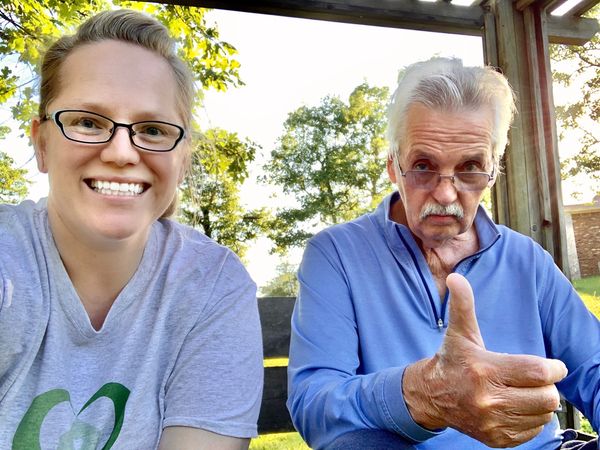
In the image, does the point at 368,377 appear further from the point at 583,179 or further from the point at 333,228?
the point at 583,179

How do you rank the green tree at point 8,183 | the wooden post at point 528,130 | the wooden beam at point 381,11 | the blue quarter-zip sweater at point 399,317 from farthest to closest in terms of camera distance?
1. the green tree at point 8,183
2. the wooden post at point 528,130
3. the wooden beam at point 381,11
4. the blue quarter-zip sweater at point 399,317

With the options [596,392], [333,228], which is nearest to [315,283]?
[333,228]

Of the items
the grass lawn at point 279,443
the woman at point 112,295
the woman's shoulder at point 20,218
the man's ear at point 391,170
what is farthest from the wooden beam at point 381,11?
the grass lawn at point 279,443

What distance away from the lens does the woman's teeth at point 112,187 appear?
3.96ft

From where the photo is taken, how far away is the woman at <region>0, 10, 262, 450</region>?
1163 millimetres

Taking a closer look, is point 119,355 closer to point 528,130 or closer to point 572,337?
point 572,337

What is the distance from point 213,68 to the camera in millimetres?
4551

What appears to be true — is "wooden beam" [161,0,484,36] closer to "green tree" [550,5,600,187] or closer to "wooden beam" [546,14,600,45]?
"wooden beam" [546,14,600,45]

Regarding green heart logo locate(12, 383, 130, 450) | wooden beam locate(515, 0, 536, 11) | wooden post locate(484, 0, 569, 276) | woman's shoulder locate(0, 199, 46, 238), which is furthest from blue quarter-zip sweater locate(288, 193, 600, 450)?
wooden beam locate(515, 0, 536, 11)

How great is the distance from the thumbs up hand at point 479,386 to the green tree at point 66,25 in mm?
2961

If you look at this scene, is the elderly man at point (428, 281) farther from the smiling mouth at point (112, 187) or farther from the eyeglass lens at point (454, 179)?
the smiling mouth at point (112, 187)

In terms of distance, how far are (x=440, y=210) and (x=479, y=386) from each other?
726 mm

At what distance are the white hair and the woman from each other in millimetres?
750

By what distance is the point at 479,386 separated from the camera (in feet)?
3.30
